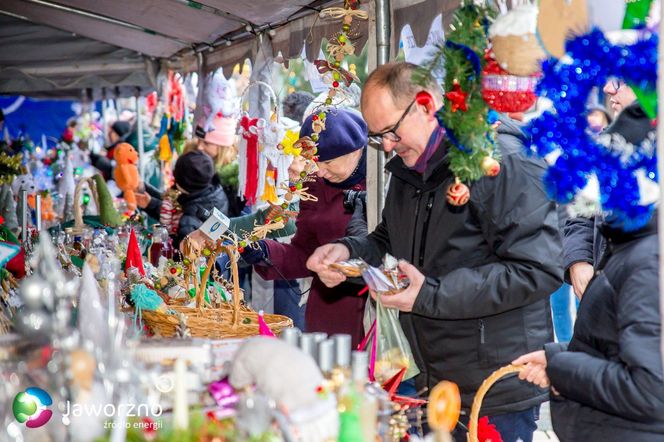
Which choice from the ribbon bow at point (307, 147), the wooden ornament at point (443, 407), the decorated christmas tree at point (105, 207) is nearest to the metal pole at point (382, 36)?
the ribbon bow at point (307, 147)

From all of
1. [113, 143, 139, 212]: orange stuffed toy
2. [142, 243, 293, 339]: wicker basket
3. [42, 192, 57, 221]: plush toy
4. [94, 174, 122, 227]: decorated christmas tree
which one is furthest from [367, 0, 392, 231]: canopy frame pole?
[42, 192, 57, 221]: plush toy

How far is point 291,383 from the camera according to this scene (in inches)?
57.6

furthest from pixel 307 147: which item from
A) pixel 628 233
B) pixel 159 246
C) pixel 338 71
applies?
pixel 628 233

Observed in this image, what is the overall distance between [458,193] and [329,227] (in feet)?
4.42

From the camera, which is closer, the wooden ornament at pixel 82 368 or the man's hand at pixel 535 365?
the wooden ornament at pixel 82 368

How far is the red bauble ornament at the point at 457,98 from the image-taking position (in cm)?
223

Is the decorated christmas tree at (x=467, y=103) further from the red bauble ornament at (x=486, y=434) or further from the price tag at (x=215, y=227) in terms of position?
the price tag at (x=215, y=227)

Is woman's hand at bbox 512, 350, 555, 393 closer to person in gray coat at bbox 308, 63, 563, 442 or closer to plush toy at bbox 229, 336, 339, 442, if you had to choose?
person in gray coat at bbox 308, 63, 563, 442

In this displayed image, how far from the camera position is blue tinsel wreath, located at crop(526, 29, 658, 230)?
65.9 inches

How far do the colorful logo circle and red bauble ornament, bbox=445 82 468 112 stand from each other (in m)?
1.28

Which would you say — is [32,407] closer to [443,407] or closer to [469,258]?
[443,407]

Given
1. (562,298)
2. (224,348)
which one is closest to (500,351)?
(224,348)

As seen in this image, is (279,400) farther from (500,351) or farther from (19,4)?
(19,4)

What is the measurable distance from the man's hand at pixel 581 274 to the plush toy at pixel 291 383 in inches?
53.0
